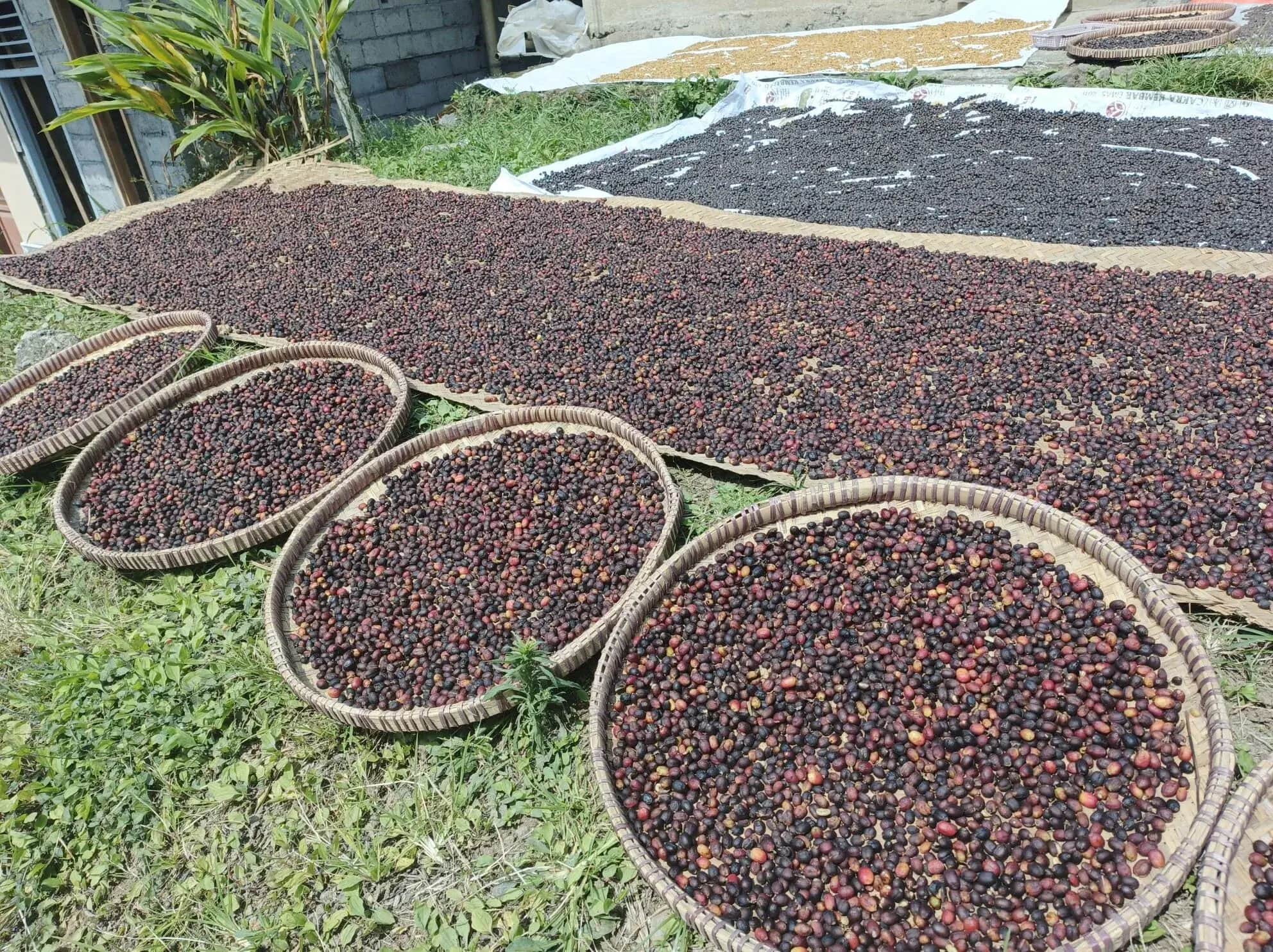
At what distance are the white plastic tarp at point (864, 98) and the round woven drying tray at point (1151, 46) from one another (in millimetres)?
528

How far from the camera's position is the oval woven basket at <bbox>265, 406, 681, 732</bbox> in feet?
6.21

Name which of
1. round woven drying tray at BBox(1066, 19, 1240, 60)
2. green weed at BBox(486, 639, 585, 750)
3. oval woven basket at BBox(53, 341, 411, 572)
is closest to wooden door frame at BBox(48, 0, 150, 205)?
oval woven basket at BBox(53, 341, 411, 572)

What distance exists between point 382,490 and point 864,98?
587 cm

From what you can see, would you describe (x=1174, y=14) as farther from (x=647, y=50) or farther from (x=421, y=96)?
(x=421, y=96)

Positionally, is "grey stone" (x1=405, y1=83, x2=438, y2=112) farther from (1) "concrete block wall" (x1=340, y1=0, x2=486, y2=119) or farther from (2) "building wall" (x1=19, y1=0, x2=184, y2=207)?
(2) "building wall" (x1=19, y1=0, x2=184, y2=207)

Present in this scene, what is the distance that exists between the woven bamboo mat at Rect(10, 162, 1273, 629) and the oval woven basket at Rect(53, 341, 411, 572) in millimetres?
276

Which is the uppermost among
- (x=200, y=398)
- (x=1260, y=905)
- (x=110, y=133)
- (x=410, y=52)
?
(x=410, y=52)

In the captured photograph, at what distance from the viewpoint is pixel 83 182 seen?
28.2ft

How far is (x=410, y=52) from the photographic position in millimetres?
9117

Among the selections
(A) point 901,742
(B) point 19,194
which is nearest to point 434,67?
(B) point 19,194

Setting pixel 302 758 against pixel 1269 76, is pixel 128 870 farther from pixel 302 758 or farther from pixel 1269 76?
pixel 1269 76

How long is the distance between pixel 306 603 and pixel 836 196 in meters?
4.10

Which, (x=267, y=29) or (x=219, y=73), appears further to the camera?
(x=219, y=73)

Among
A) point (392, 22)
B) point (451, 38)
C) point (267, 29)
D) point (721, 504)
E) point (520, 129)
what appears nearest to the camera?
point (721, 504)
